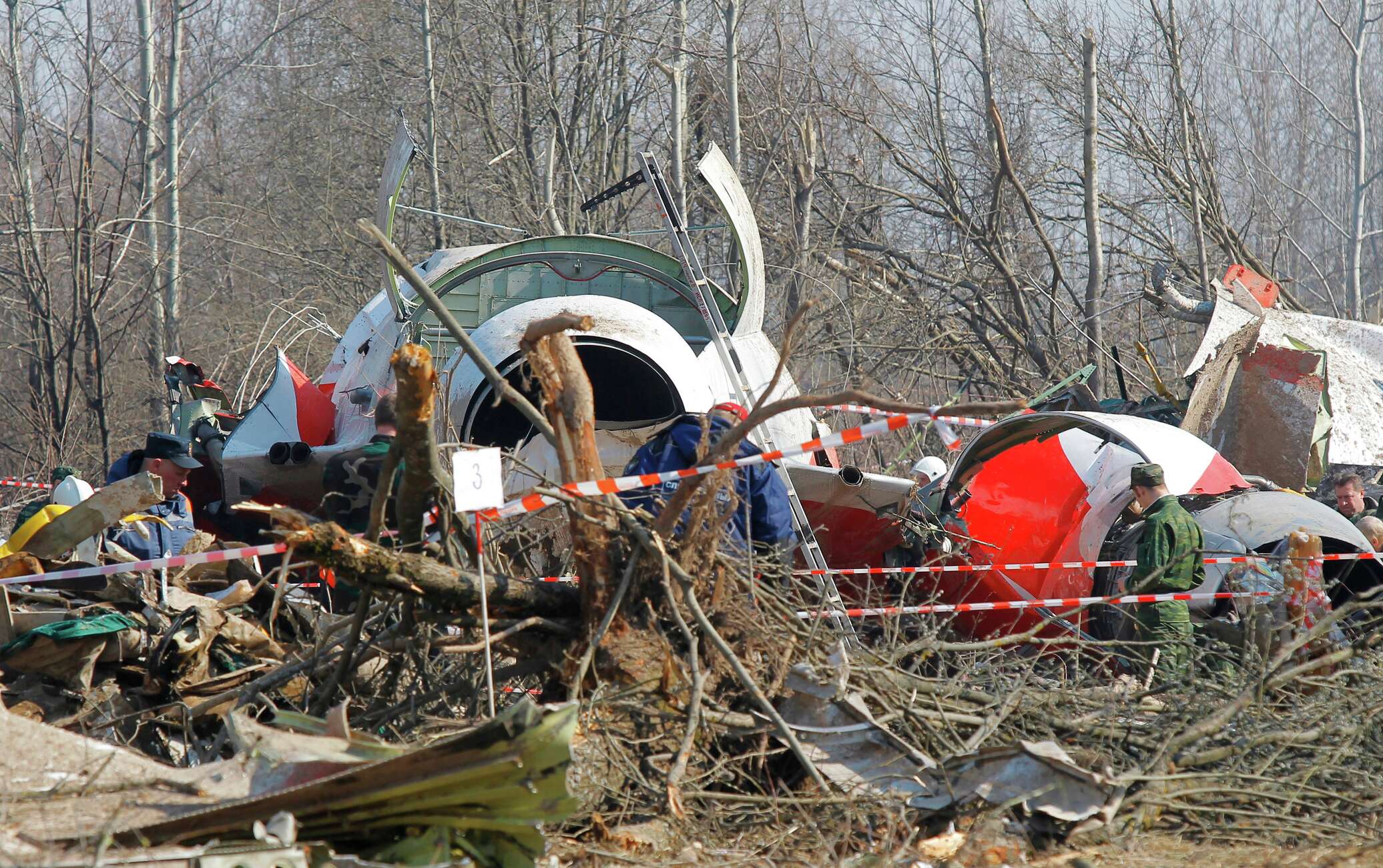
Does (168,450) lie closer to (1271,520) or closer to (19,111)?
(1271,520)

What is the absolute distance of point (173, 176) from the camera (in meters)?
15.3

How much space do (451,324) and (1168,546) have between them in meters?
4.32

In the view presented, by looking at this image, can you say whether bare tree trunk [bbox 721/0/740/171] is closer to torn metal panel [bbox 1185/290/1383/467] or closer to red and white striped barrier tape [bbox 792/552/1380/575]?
torn metal panel [bbox 1185/290/1383/467]

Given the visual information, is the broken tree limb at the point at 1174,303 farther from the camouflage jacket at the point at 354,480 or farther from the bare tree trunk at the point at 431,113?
the bare tree trunk at the point at 431,113

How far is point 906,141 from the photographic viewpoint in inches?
703

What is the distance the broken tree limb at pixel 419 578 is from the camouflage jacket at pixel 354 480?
3337mm

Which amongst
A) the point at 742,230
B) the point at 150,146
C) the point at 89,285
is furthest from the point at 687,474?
the point at 150,146

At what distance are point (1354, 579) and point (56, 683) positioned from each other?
24.2 ft

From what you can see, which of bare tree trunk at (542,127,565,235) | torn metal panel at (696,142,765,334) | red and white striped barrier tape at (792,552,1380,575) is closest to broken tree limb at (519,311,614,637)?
red and white striped barrier tape at (792,552,1380,575)

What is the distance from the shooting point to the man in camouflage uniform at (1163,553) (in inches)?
265

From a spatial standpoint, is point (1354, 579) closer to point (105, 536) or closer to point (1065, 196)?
point (105, 536)

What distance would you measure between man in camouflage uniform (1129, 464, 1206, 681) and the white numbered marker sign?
3.76 metres

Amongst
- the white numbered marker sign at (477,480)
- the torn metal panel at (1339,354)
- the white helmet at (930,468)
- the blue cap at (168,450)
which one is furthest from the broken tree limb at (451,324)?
the torn metal panel at (1339,354)

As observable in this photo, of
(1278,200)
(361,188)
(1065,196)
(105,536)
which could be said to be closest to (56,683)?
(105,536)
